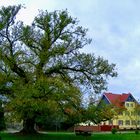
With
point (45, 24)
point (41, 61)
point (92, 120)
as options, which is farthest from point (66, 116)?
point (45, 24)

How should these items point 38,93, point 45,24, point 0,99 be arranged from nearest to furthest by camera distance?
point 38,93 → point 0,99 → point 45,24

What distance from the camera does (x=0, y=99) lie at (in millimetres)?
48750

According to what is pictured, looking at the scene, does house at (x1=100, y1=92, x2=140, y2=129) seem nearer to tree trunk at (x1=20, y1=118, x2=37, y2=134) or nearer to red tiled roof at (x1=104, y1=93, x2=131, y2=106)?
red tiled roof at (x1=104, y1=93, x2=131, y2=106)

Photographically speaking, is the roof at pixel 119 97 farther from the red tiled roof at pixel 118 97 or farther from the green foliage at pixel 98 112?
the green foliage at pixel 98 112

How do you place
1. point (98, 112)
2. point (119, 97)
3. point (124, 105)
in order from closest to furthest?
point (98, 112)
point (124, 105)
point (119, 97)

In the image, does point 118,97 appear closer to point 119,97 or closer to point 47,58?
point 119,97

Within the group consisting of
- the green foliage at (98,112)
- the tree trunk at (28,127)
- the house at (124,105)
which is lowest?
the tree trunk at (28,127)

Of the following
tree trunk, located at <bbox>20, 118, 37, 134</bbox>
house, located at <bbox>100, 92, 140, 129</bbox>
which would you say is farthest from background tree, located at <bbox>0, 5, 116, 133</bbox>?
house, located at <bbox>100, 92, 140, 129</bbox>

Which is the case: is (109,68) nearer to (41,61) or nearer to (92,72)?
(92,72)

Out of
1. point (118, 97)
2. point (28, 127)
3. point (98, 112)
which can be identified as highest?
point (118, 97)

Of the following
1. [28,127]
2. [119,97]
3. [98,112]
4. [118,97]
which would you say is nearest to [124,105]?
[118,97]

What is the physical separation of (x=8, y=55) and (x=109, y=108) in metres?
Answer: 12.7

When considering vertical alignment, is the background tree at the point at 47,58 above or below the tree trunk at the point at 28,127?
above

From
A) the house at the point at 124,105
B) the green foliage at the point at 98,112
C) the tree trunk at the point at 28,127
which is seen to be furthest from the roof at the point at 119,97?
the green foliage at the point at 98,112
